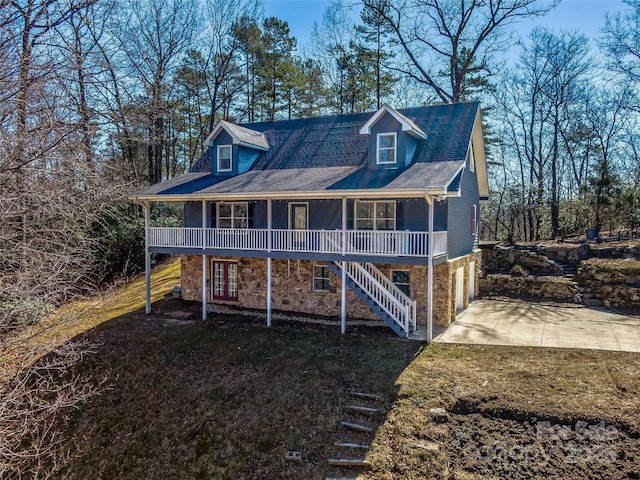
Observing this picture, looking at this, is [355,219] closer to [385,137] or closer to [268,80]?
[385,137]

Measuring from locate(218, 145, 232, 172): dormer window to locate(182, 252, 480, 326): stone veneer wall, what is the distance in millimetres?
3972

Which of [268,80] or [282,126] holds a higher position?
[268,80]

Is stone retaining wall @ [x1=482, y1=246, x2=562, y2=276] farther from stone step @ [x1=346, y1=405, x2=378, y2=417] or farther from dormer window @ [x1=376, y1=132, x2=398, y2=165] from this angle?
stone step @ [x1=346, y1=405, x2=378, y2=417]

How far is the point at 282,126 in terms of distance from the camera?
65.9 feet

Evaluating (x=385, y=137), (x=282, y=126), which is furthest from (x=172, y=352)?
(x=282, y=126)

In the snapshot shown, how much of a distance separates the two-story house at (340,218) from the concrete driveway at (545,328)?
89 cm

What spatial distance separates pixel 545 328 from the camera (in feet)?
44.0

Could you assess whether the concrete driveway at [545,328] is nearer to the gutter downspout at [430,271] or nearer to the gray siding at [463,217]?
the gutter downspout at [430,271]

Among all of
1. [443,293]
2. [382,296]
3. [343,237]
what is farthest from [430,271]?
[343,237]

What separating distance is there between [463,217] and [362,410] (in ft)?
34.1

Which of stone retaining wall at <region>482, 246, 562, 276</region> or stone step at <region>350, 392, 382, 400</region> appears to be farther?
stone retaining wall at <region>482, 246, 562, 276</region>

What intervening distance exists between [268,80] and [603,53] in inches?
841

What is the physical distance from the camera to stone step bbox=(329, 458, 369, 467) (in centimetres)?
798

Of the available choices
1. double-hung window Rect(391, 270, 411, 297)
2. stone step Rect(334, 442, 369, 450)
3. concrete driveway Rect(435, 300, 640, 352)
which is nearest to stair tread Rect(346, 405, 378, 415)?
stone step Rect(334, 442, 369, 450)
